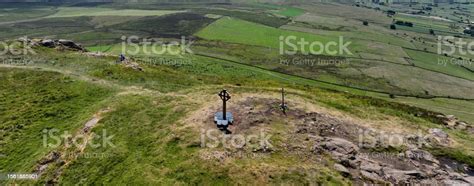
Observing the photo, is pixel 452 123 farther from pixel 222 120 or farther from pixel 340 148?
pixel 222 120

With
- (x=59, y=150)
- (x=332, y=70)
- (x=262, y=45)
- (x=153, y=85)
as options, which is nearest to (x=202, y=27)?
(x=262, y=45)

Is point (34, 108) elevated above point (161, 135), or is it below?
above

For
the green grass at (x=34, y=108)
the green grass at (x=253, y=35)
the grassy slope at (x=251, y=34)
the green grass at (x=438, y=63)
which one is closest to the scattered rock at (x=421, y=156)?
the green grass at (x=34, y=108)

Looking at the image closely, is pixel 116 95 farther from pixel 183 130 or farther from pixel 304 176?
pixel 304 176

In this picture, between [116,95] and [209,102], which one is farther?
[116,95]

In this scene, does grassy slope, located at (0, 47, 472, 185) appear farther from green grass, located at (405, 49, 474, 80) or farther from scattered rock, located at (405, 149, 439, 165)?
green grass, located at (405, 49, 474, 80)

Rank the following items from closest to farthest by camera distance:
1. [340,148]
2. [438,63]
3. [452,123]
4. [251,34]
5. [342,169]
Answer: [342,169], [340,148], [452,123], [438,63], [251,34]

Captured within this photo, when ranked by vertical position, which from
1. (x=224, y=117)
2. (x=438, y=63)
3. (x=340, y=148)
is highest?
(x=224, y=117)

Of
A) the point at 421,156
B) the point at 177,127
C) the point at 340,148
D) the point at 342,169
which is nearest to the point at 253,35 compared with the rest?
the point at 177,127

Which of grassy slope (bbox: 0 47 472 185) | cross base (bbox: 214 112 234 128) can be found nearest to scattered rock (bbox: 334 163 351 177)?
grassy slope (bbox: 0 47 472 185)
